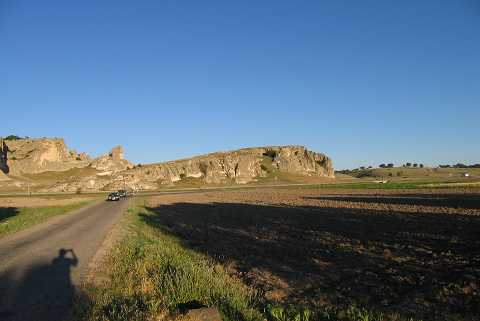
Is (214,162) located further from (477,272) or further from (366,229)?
(477,272)

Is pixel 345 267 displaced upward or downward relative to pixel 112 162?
downward

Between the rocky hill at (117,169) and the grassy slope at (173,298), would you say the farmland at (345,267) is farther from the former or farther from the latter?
the rocky hill at (117,169)

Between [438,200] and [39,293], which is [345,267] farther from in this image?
[438,200]

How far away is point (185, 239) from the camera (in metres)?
21.0

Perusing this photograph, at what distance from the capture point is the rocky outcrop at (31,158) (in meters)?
134

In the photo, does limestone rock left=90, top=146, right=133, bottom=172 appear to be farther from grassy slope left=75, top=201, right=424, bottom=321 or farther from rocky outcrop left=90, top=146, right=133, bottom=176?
grassy slope left=75, top=201, right=424, bottom=321

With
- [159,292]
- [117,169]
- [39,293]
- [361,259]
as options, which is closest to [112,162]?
[117,169]

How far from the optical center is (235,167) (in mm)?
140875

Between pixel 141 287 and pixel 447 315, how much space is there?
6668 millimetres

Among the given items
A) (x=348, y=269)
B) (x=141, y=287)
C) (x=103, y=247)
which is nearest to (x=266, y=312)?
(x=141, y=287)

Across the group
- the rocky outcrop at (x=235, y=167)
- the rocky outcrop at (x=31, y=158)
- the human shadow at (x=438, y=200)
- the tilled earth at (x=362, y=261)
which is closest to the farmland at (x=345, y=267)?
the tilled earth at (x=362, y=261)

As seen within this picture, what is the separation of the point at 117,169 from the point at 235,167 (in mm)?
39228

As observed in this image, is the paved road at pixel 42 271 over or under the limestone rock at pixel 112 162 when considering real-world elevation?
under

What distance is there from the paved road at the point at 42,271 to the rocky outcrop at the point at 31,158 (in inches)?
4959
